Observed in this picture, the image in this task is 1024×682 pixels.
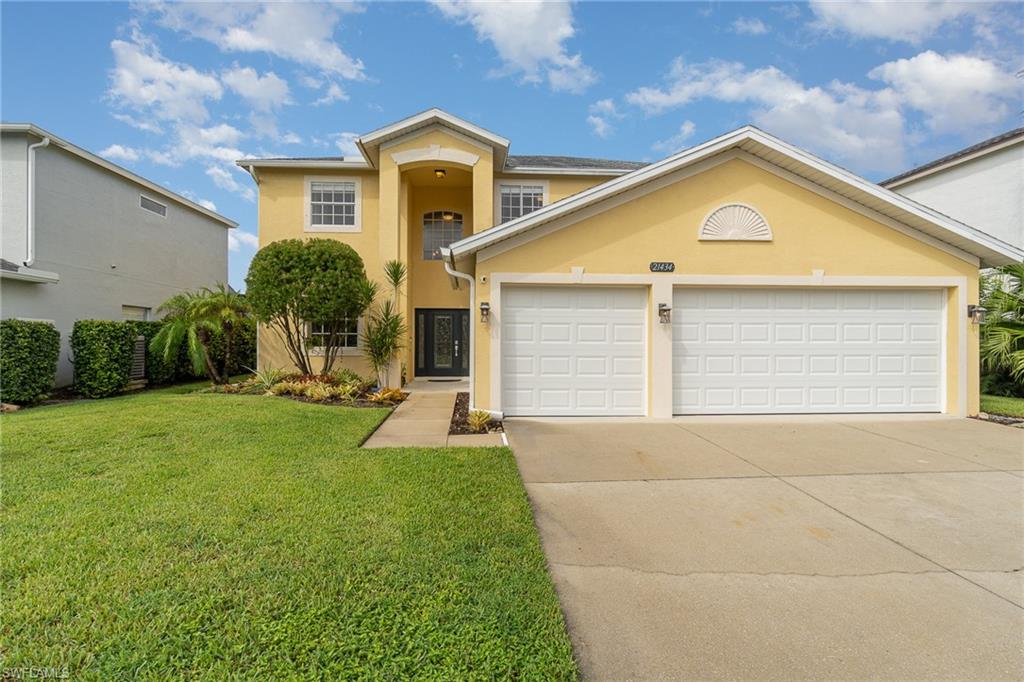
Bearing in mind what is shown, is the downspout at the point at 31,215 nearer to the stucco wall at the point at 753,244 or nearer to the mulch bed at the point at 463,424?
the mulch bed at the point at 463,424

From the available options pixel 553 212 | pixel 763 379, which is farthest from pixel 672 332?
pixel 553 212

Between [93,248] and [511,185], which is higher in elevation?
[511,185]

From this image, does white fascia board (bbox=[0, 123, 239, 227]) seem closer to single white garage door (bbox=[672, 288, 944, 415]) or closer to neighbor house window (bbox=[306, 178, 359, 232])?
neighbor house window (bbox=[306, 178, 359, 232])

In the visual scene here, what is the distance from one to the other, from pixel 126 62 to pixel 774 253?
13759mm

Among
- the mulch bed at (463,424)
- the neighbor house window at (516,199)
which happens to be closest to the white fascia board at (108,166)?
the neighbor house window at (516,199)

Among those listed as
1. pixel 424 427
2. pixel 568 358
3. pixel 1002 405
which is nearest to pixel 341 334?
pixel 424 427

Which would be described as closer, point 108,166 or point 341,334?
point 341,334

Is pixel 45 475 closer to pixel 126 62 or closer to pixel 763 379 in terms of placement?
pixel 126 62

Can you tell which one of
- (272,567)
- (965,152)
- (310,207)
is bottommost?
(272,567)

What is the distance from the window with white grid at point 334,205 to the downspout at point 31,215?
635 cm

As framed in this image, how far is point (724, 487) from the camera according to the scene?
15.7ft

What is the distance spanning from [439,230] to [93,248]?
32.4 ft

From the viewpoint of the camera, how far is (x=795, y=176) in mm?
8242

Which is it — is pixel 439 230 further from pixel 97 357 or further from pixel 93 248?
pixel 93 248
